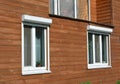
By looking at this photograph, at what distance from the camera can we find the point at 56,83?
33.1 ft

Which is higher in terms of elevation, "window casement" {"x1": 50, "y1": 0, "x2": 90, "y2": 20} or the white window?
"window casement" {"x1": 50, "y1": 0, "x2": 90, "y2": 20}

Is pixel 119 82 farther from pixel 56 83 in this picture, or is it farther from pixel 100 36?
pixel 56 83

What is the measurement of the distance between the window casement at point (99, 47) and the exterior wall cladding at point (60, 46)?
9.4 inches

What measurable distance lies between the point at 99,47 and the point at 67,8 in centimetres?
215

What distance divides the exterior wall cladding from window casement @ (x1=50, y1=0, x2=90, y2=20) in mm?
893

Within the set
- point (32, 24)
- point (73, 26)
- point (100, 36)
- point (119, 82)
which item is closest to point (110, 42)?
point (100, 36)

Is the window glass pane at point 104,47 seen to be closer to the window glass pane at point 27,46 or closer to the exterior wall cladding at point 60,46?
the exterior wall cladding at point 60,46

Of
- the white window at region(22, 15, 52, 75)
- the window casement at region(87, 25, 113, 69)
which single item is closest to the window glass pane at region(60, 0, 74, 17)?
the window casement at region(87, 25, 113, 69)

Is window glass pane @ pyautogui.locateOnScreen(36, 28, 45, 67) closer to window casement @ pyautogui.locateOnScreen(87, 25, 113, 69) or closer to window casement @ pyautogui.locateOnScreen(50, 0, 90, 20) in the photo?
window casement @ pyautogui.locateOnScreen(50, 0, 90, 20)

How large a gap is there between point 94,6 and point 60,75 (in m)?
5.30

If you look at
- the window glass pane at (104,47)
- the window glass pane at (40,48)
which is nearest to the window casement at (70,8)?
the window glass pane at (104,47)

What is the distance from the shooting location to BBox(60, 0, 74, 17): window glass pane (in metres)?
12.1

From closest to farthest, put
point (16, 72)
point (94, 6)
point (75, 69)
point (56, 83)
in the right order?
point (16, 72)
point (56, 83)
point (75, 69)
point (94, 6)

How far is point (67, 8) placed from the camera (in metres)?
12.4
